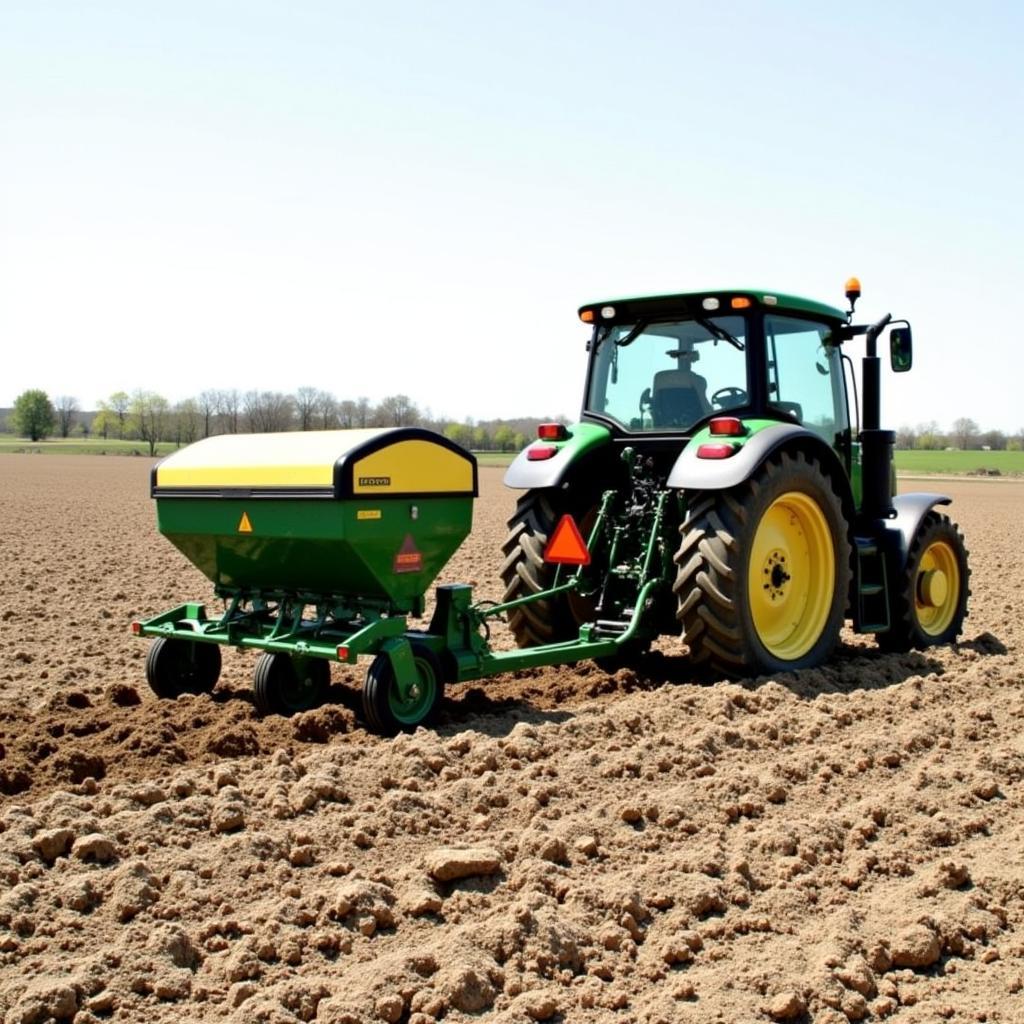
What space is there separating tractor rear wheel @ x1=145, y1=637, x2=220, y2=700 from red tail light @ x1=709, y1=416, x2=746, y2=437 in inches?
116

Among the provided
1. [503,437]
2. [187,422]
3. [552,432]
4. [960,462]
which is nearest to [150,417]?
[187,422]

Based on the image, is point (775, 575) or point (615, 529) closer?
point (775, 575)

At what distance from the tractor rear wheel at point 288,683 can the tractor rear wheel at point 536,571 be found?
1376 mm

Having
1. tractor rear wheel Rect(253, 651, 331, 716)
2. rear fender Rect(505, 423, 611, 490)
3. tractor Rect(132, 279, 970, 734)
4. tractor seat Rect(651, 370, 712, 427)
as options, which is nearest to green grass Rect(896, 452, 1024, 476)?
tractor Rect(132, 279, 970, 734)

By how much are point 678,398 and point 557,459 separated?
2.70ft

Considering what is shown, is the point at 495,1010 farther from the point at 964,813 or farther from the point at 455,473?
the point at 455,473

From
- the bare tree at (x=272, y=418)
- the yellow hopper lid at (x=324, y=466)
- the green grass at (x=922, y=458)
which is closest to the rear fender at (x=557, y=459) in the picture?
the yellow hopper lid at (x=324, y=466)

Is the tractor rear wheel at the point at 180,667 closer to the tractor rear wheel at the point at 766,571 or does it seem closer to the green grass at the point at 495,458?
the tractor rear wheel at the point at 766,571

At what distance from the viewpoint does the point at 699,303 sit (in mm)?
7039

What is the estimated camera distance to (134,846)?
401cm

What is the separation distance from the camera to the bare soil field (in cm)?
326

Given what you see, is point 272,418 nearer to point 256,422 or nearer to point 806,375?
point 256,422

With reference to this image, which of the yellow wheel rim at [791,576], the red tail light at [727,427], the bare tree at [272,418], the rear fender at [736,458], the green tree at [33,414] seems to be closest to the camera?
the rear fender at [736,458]

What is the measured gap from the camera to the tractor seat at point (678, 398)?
713cm
